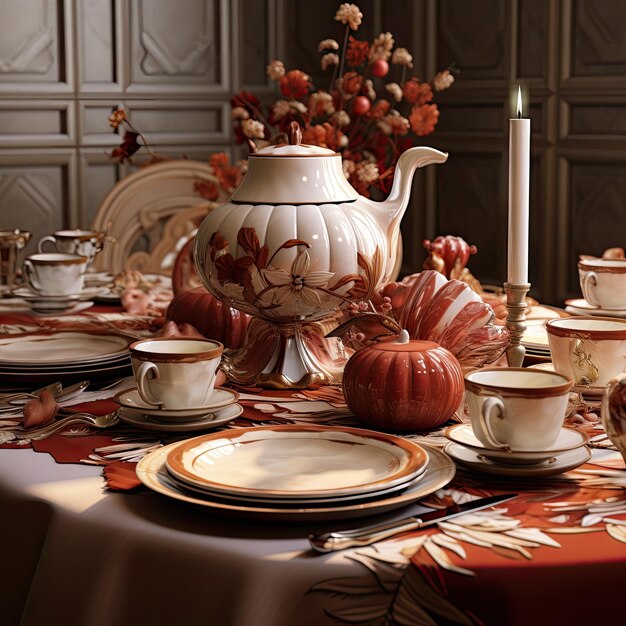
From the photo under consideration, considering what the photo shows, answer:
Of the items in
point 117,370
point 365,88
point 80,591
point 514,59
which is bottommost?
point 80,591

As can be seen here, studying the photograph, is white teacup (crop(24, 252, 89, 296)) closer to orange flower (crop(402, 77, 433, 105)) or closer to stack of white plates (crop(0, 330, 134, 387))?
stack of white plates (crop(0, 330, 134, 387))

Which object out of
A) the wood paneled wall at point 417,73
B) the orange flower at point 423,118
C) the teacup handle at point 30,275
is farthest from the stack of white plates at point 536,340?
the wood paneled wall at point 417,73

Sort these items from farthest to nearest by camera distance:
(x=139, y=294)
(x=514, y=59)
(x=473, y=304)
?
(x=514, y=59), (x=139, y=294), (x=473, y=304)

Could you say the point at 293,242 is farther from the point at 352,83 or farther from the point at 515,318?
the point at 352,83

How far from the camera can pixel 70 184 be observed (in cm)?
449

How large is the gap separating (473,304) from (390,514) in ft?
1.47

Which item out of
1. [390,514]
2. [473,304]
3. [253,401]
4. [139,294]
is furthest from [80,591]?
[139,294]

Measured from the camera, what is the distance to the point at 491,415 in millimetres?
994

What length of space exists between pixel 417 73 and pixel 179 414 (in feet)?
12.1

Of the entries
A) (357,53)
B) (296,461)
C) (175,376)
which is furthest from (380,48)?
(296,461)

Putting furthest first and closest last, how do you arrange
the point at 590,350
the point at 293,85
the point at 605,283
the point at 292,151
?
the point at 293,85
the point at 605,283
the point at 292,151
the point at 590,350

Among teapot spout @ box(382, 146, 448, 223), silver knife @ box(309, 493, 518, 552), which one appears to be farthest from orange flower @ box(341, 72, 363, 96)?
silver knife @ box(309, 493, 518, 552)

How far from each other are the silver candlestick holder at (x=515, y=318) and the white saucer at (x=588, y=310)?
0.40 metres

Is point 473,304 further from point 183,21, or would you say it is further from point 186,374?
point 183,21
